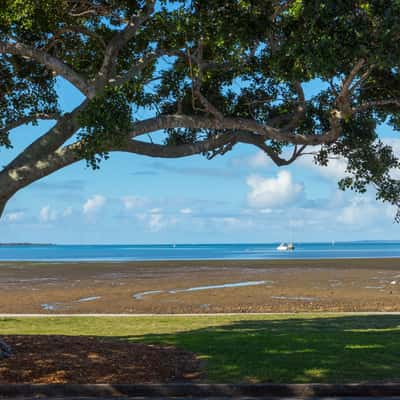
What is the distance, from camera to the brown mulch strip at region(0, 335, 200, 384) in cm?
1070

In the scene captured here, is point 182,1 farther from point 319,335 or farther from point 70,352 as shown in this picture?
point 319,335

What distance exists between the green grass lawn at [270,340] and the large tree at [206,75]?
4187 millimetres

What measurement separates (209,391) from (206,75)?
7.60 m

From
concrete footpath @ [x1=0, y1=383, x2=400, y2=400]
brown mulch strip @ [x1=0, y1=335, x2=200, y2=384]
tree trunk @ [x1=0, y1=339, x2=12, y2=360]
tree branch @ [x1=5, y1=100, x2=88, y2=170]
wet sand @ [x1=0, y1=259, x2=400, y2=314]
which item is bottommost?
wet sand @ [x1=0, y1=259, x2=400, y2=314]

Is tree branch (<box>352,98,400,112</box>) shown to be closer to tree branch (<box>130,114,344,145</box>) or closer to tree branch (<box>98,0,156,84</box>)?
tree branch (<box>130,114,344,145</box>)

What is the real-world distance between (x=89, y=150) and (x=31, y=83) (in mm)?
5047

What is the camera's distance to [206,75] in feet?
48.5

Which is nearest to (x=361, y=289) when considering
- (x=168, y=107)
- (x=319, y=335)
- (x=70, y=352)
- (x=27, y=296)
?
(x=27, y=296)

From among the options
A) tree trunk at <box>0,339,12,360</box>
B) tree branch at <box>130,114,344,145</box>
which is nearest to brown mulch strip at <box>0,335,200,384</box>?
tree trunk at <box>0,339,12,360</box>

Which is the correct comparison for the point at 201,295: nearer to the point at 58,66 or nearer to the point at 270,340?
the point at 270,340

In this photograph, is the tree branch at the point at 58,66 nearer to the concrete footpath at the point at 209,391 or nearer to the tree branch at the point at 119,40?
the tree branch at the point at 119,40

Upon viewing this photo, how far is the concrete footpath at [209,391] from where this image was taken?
32.4 feet

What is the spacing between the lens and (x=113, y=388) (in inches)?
394

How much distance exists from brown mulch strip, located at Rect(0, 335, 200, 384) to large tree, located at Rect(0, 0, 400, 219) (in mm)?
3184
